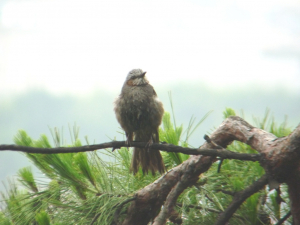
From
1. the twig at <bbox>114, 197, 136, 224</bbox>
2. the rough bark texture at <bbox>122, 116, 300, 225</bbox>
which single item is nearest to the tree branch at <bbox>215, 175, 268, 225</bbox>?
the rough bark texture at <bbox>122, 116, 300, 225</bbox>

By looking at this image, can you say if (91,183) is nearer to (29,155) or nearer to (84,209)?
(84,209)

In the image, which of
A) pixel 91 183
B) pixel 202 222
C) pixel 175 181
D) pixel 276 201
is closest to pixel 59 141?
pixel 91 183

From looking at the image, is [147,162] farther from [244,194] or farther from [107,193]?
[244,194]

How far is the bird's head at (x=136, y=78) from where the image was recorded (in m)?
3.29

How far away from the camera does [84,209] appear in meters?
2.25

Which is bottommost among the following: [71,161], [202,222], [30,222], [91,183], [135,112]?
[202,222]

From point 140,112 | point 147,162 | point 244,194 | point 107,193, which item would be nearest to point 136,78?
point 140,112

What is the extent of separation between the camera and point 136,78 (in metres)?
3.34

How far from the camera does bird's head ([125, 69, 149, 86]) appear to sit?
3.29 metres

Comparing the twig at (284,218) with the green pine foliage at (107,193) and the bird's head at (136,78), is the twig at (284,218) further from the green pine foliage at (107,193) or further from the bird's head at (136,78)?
the bird's head at (136,78)

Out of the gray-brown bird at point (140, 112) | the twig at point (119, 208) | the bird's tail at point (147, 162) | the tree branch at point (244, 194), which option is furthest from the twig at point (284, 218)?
the gray-brown bird at point (140, 112)

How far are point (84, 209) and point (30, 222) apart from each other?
0.35 m

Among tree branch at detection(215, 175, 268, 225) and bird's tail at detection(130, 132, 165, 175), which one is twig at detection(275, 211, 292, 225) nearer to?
tree branch at detection(215, 175, 268, 225)

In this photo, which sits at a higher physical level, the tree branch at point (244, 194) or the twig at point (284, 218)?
the tree branch at point (244, 194)
